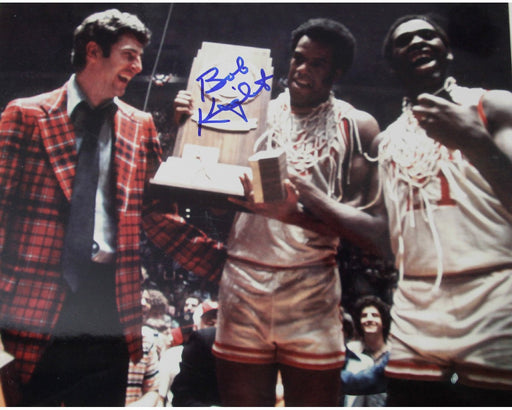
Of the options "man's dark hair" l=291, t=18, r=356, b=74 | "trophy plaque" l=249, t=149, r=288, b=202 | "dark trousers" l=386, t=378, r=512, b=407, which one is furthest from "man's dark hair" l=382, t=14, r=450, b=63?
"dark trousers" l=386, t=378, r=512, b=407

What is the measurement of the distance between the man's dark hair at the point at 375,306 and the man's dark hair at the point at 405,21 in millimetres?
809

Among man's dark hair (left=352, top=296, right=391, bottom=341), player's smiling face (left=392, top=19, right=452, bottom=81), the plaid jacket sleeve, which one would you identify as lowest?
man's dark hair (left=352, top=296, right=391, bottom=341)

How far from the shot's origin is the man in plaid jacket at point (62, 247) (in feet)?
4.65

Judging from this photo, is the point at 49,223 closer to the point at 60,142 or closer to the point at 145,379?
the point at 60,142

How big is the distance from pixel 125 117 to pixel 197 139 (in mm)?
264

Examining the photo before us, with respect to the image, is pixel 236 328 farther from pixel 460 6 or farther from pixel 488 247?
pixel 460 6

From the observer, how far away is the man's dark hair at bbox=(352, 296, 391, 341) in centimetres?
143

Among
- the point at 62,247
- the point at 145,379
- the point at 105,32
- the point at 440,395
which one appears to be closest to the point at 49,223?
the point at 62,247

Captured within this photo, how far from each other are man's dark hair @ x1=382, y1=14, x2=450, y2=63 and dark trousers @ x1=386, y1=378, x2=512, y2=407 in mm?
1050

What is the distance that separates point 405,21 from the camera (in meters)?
1.58

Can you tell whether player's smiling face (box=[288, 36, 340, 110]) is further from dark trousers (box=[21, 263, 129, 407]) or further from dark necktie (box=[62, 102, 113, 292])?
dark trousers (box=[21, 263, 129, 407])

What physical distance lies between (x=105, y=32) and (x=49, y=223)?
0.68 metres

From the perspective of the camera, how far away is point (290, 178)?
1.46 metres

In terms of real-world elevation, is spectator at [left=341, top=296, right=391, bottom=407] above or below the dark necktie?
below
